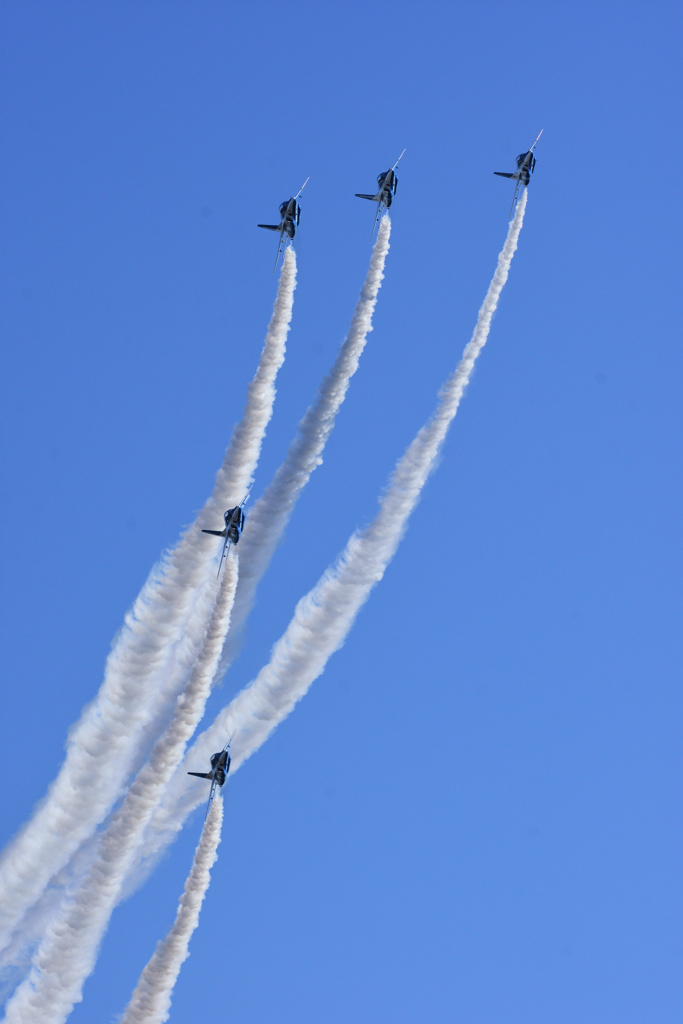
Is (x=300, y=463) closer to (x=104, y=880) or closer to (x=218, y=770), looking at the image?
(x=218, y=770)

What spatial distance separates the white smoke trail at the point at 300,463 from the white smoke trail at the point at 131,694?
1.66m

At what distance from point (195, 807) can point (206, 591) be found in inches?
355

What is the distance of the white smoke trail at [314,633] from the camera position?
5700 cm

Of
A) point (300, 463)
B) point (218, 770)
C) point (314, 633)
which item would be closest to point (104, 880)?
point (218, 770)

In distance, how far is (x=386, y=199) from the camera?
213ft

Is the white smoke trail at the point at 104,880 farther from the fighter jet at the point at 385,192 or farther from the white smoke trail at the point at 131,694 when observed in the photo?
the fighter jet at the point at 385,192

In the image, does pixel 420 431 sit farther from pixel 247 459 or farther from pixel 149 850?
pixel 149 850

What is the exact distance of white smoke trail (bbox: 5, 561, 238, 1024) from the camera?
177ft

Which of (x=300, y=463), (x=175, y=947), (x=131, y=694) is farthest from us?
(x=300, y=463)

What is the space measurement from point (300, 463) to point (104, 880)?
20.0 m

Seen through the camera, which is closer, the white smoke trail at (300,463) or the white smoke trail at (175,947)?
the white smoke trail at (175,947)

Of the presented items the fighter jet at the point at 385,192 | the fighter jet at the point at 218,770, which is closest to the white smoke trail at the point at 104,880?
the fighter jet at the point at 218,770

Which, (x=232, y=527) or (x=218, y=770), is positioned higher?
(x=232, y=527)

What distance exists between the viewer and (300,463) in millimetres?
62656
